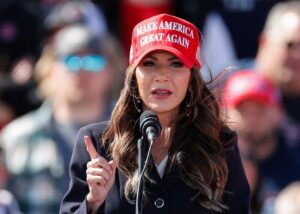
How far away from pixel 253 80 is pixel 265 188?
0.87m

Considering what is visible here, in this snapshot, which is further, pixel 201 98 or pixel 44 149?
pixel 44 149

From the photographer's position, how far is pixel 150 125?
14.7 feet

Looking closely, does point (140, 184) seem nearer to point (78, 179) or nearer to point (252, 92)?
point (78, 179)

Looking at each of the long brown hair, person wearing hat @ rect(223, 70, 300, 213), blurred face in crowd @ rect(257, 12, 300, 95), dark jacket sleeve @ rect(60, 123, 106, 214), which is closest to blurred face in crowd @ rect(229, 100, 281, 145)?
person wearing hat @ rect(223, 70, 300, 213)

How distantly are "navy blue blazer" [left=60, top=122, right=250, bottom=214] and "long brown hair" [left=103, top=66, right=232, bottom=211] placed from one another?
0.11ft

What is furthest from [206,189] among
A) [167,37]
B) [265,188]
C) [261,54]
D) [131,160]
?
[261,54]

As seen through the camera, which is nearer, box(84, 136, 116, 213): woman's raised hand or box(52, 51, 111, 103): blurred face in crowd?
box(84, 136, 116, 213): woman's raised hand

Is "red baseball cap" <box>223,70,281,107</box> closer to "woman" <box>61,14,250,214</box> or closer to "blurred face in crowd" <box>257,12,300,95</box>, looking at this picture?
"blurred face in crowd" <box>257,12,300,95</box>

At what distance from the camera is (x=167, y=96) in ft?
15.5

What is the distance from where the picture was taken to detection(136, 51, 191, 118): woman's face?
185 inches

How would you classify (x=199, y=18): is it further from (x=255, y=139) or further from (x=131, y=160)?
(x=131, y=160)

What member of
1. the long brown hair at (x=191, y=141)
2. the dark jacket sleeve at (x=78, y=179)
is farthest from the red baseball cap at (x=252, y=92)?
the dark jacket sleeve at (x=78, y=179)

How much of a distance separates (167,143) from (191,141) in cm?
10

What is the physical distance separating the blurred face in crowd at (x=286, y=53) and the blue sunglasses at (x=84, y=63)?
134cm
